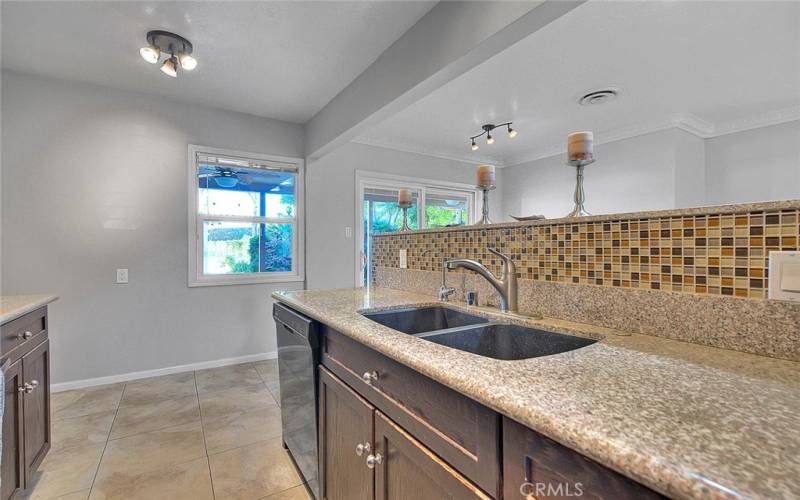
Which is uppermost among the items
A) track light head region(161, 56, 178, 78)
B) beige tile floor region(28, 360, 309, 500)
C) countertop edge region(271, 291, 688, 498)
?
track light head region(161, 56, 178, 78)

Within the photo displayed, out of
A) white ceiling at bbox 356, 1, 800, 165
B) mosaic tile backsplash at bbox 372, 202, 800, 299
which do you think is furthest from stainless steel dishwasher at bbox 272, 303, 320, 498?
white ceiling at bbox 356, 1, 800, 165

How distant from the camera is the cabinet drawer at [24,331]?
1.35 meters

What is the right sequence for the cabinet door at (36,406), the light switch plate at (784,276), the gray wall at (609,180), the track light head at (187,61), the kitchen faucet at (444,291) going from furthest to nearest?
the gray wall at (609,180) < the track light head at (187,61) < the kitchen faucet at (444,291) < the cabinet door at (36,406) < the light switch plate at (784,276)

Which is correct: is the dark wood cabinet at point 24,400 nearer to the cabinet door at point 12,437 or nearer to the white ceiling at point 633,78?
the cabinet door at point 12,437

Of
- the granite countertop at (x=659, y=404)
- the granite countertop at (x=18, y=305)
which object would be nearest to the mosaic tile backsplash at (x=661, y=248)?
the granite countertop at (x=659, y=404)

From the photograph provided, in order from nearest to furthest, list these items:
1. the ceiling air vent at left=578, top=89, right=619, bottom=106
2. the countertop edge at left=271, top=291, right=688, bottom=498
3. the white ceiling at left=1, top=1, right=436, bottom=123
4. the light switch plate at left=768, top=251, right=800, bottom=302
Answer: the countertop edge at left=271, top=291, right=688, bottom=498, the light switch plate at left=768, top=251, right=800, bottom=302, the white ceiling at left=1, top=1, right=436, bottom=123, the ceiling air vent at left=578, top=89, right=619, bottom=106

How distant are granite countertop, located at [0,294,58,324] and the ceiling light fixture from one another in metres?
1.49

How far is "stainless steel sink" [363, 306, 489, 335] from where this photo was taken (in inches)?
59.9

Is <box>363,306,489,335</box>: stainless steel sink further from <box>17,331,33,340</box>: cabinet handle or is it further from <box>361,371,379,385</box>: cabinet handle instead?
<box>17,331,33,340</box>: cabinet handle

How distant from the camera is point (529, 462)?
58 centimetres

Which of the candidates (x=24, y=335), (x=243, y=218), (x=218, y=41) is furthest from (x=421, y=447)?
(x=243, y=218)

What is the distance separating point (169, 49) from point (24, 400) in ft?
6.71

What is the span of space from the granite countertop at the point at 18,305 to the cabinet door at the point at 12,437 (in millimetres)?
195

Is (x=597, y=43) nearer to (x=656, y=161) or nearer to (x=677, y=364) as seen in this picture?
(x=656, y=161)
